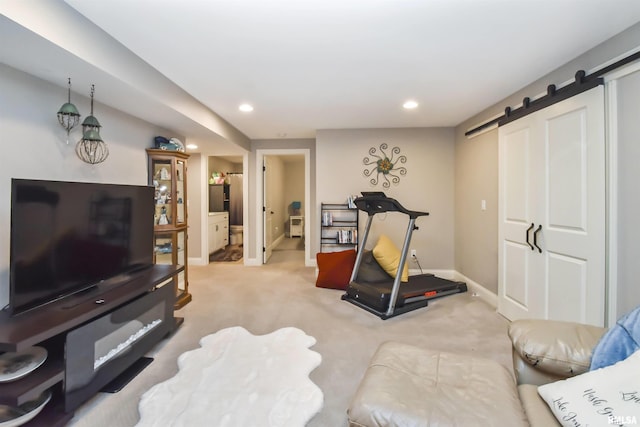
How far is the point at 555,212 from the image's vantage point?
2.42 metres

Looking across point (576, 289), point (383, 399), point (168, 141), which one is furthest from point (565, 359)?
point (168, 141)

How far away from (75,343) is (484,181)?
4.12m

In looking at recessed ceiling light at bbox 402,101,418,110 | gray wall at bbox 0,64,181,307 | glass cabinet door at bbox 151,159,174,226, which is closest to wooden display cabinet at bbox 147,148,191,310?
glass cabinet door at bbox 151,159,174,226

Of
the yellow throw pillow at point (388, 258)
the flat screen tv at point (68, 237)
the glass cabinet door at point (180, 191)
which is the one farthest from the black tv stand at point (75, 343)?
the yellow throw pillow at point (388, 258)

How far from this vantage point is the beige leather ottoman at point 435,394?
1.03 m

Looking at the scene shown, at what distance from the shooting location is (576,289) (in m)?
2.25

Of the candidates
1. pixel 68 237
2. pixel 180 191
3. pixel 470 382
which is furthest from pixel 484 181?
pixel 68 237

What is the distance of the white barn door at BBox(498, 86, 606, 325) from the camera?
209cm

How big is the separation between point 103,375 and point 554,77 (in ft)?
13.3

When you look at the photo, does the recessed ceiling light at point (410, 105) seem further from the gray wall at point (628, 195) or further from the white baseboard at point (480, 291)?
the white baseboard at point (480, 291)

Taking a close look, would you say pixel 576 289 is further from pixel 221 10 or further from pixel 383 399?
pixel 221 10

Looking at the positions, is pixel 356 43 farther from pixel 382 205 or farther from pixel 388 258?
pixel 388 258

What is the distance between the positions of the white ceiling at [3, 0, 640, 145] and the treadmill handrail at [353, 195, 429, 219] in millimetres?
1088

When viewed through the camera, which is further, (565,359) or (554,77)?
(554,77)
